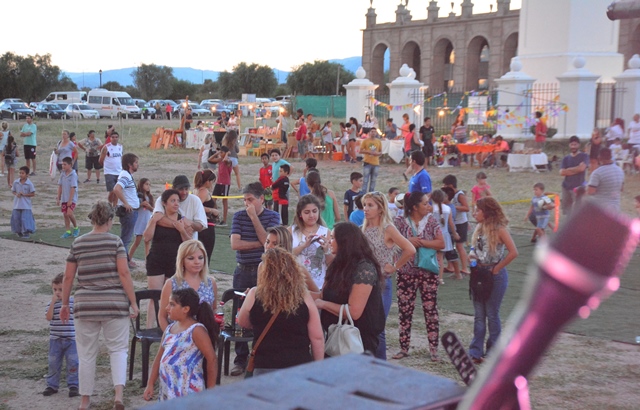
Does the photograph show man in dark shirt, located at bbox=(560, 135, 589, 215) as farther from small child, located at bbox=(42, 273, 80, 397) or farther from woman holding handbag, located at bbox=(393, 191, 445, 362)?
small child, located at bbox=(42, 273, 80, 397)

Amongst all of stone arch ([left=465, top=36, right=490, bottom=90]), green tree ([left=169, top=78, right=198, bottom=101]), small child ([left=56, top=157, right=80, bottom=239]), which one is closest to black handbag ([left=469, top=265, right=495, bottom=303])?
small child ([left=56, top=157, right=80, bottom=239])

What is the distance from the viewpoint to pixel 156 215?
332 inches

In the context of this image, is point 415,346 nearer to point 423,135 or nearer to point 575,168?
point 575,168

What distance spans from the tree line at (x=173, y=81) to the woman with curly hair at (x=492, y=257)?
210 feet

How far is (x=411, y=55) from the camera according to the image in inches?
2854

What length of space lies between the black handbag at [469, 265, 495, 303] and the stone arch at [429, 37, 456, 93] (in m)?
60.5

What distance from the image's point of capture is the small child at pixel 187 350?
524 cm

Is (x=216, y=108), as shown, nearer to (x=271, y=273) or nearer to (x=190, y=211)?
(x=190, y=211)

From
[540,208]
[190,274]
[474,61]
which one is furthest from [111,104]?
[190,274]

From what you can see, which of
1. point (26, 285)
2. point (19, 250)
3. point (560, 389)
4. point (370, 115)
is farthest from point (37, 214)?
point (370, 115)

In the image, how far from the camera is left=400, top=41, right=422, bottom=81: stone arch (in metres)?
71.7

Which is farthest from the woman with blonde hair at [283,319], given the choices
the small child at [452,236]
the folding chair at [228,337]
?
the small child at [452,236]

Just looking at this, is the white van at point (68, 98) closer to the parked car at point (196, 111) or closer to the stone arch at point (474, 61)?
the parked car at point (196, 111)

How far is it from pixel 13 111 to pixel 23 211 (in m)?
45.8
